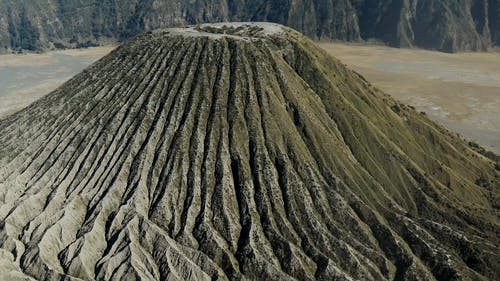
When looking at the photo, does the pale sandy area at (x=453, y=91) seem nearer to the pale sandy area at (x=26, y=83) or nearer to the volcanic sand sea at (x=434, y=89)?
the volcanic sand sea at (x=434, y=89)

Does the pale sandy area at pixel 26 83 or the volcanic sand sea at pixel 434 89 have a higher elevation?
the volcanic sand sea at pixel 434 89

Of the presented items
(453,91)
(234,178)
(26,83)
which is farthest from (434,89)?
(26,83)

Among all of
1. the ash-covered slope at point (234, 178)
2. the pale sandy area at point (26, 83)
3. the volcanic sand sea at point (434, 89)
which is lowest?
the pale sandy area at point (26, 83)

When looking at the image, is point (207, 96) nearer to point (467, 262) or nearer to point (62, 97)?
point (62, 97)

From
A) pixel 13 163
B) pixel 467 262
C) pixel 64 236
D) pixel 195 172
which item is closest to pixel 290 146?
pixel 195 172

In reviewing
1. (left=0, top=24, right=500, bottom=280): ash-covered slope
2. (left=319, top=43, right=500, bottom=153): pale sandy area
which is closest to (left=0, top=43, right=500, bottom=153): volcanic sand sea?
(left=319, top=43, right=500, bottom=153): pale sandy area

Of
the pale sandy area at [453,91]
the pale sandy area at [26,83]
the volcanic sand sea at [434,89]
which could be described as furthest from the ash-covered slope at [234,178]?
the pale sandy area at [26,83]

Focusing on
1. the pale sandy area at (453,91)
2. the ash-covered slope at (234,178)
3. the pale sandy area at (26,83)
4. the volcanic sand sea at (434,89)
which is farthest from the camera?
the pale sandy area at (26,83)

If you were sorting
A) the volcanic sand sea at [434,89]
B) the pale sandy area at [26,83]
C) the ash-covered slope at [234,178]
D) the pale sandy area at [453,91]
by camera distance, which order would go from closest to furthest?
1. the ash-covered slope at [234,178]
2. the pale sandy area at [453,91]
3. the volcanic sand sea at [434,89]
4. the pale sandy area at [26,83]
